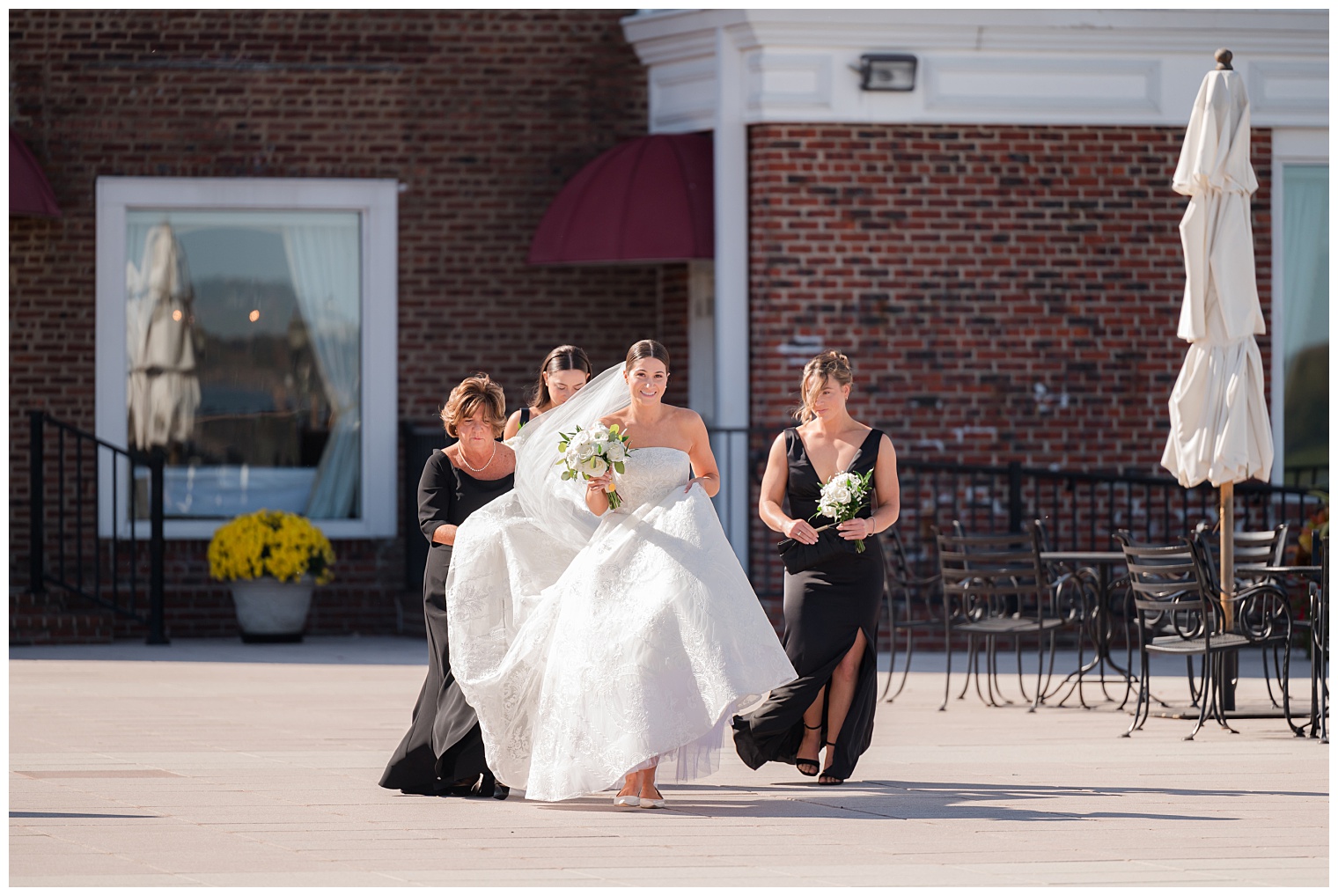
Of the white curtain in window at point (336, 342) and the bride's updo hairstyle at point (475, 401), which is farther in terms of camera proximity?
the white curtain in window at point (336, 342)

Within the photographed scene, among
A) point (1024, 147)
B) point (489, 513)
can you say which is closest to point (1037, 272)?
point (1024, 147)

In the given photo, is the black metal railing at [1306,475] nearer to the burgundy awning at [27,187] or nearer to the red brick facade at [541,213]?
the red brick facade at [541,213]

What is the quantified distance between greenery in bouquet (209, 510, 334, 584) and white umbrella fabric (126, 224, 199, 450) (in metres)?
1.17

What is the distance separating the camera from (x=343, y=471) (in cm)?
1471

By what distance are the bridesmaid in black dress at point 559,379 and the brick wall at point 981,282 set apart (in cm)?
503

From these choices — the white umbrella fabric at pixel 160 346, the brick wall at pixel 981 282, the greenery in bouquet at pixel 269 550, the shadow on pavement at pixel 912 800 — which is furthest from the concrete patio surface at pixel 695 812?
the white umbrella fabric at pixel 160 346

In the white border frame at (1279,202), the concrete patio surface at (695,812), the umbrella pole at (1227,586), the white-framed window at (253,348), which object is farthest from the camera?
the white-framed window at (253,348)

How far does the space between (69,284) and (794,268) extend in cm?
530

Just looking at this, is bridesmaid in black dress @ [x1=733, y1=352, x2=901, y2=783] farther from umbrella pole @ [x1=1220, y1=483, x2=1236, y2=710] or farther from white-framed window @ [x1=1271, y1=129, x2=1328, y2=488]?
white-framed window @ [x1=1271, y1=129, x2=1328, y2=488]

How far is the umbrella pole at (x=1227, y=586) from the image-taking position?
9.39 m

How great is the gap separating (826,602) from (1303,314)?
26.6 ft

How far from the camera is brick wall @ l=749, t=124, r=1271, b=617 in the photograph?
13445 millimetres

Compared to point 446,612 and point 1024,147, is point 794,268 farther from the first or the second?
point 446,612

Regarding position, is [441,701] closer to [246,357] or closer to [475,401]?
[475,401]
